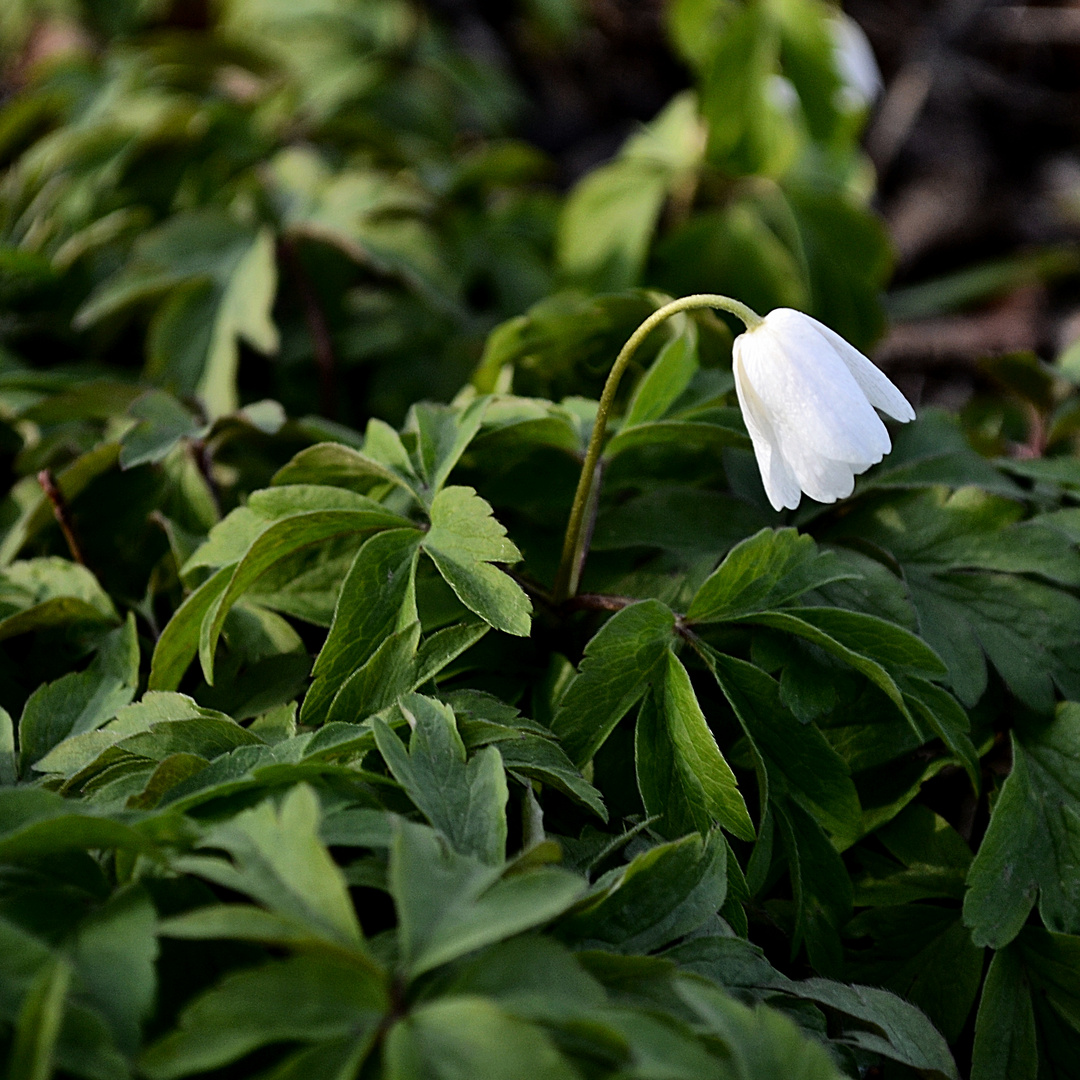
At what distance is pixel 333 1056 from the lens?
865 millimetres

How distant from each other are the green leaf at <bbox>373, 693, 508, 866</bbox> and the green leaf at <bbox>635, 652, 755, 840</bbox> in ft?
0.81

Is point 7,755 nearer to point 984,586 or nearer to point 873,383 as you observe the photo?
point 873,383

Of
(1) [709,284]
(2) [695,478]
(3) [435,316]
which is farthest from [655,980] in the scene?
(1) [709,284]

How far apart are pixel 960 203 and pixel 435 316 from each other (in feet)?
9.84

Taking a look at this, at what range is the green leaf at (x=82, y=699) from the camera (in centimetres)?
142

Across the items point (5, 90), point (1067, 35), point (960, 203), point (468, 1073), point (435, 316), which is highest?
point (5, 90)

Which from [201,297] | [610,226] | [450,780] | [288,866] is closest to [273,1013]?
[288,866]

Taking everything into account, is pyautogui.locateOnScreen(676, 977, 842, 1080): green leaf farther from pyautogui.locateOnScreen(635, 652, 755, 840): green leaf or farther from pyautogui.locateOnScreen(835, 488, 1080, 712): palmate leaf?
pyautogui.locateOnScreen(835, 488, 1080, 712): palmate leaf

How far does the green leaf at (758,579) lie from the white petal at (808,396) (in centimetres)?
15

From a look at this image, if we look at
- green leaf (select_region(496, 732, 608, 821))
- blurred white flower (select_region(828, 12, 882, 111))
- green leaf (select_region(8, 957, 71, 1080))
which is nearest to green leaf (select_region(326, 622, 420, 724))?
green leaf (select_region(496, 732, 608, 821))

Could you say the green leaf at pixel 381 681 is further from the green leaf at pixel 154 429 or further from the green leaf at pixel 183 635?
the green leaf at pixel 154 429

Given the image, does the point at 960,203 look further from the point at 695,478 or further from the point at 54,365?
the point at 54,365

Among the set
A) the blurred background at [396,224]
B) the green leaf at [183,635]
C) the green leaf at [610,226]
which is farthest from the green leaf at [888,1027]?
the green leaf at [610,226]

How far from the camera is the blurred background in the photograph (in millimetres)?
2316
